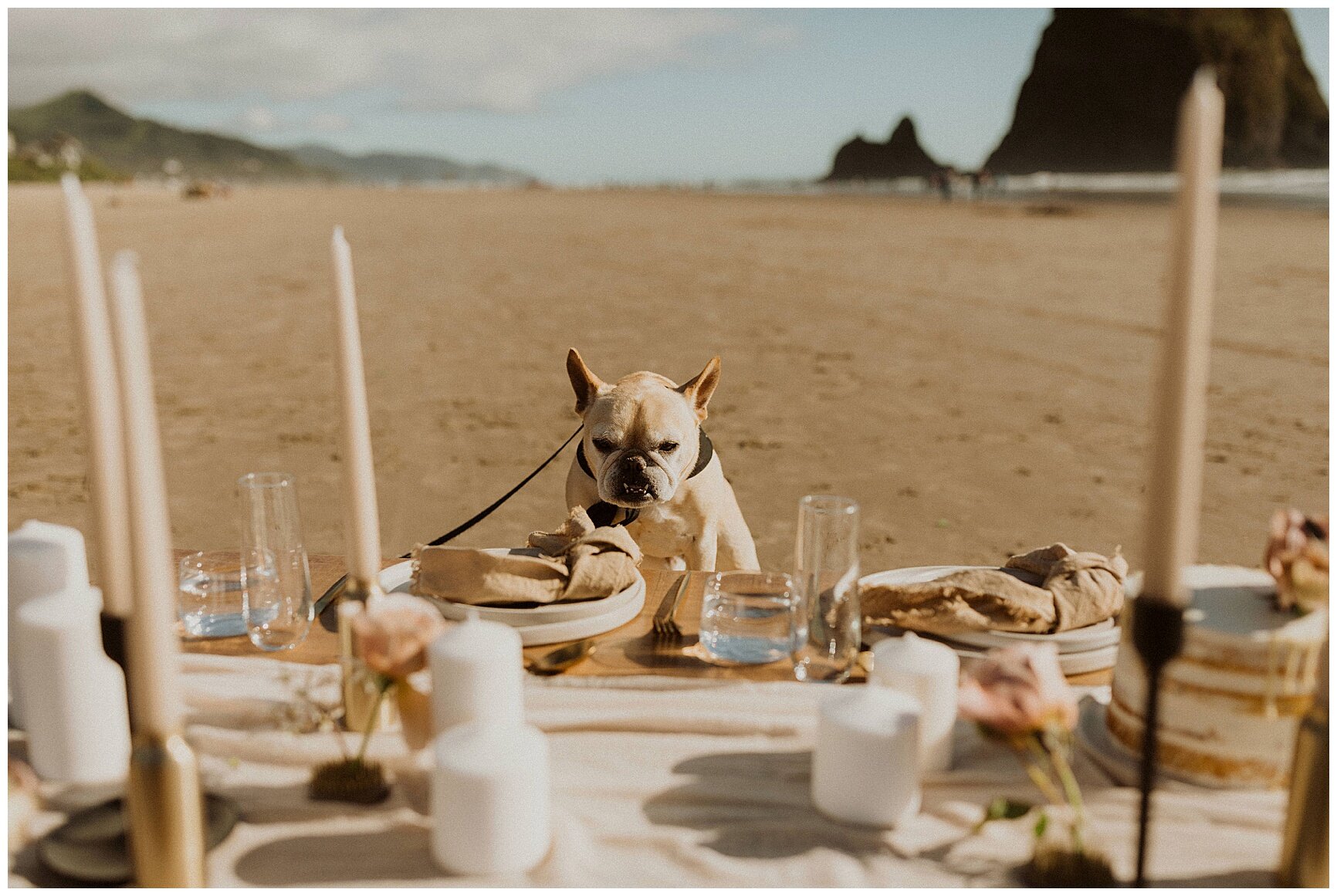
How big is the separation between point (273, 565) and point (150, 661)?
0.85 meters

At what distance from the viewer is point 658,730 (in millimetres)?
1521

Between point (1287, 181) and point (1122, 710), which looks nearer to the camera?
point (1122, 710)

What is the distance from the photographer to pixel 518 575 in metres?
1.82

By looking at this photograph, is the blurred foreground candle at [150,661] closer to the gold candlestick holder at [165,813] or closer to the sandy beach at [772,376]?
the gold candlestick holder at [165,813]

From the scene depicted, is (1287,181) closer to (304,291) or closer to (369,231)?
(369,231)

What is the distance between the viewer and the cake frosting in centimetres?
121

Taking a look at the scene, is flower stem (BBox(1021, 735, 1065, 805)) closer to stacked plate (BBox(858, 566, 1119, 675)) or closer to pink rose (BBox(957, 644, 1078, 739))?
pink rose (BBox(957, 644, 1078, 739))

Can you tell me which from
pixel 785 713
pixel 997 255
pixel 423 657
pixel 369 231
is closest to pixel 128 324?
pixel 423 657

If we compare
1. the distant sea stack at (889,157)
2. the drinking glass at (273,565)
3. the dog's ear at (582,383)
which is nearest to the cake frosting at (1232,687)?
the drinking glass at (273,565)

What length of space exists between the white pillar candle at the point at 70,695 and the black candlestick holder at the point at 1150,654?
A: 1.32m

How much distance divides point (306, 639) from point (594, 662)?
551 mm

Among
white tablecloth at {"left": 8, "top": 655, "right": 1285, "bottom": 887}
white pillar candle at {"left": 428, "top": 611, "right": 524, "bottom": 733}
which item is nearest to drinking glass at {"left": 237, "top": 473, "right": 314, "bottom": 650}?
white tablecloth at {"left": 8, "top": 655, "right": 1285, "bottom": 887}

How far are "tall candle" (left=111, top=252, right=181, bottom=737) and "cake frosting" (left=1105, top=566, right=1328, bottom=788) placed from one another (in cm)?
107

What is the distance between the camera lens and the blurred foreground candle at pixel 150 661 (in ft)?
2.90
